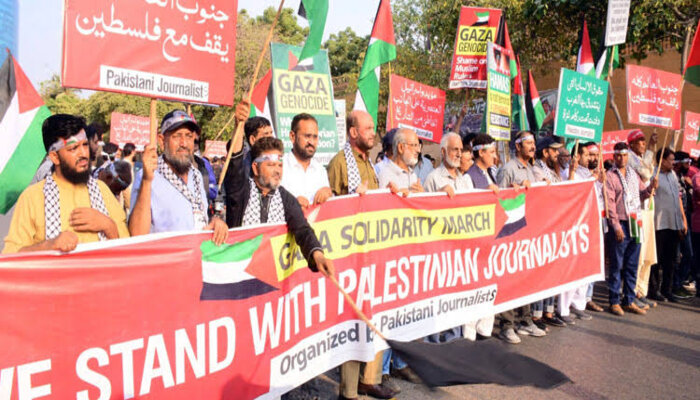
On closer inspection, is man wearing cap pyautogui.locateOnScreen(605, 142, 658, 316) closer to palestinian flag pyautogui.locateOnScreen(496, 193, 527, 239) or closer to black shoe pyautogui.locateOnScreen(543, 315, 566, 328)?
black shoe pyautogui.locateOnScreen(543, 315, 566, 328)

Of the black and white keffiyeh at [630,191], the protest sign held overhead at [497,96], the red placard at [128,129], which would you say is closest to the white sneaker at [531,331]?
the black and white keffiyeh at [630,191]

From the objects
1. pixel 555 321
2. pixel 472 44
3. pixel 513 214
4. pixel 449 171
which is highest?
pixel 472 44

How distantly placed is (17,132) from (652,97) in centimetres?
831

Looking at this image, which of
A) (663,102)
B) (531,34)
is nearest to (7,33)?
(531,34)

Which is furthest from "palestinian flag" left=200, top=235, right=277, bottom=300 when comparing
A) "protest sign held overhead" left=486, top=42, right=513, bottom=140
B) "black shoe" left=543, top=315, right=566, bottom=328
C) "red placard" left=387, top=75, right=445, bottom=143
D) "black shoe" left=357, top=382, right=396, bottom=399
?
"red placard" left=387, top=75, right=445, bottom=143

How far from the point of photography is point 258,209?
12.2ft

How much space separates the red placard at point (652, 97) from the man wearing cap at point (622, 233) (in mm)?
1547

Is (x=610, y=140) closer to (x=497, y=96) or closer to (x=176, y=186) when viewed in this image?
(x=497, y=96)

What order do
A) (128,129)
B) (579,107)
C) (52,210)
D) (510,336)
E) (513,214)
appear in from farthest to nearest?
(128,129), (579,107), (510,336), (513,214), (52,210)

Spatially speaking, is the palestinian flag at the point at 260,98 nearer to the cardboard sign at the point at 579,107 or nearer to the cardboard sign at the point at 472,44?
the cardboard sign at the point at 472,44

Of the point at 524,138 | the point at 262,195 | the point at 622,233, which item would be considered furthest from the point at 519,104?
the point at 262,195

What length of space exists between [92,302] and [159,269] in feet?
1.19

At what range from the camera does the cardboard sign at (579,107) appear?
7062 mm

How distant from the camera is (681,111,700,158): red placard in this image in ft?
35.7
